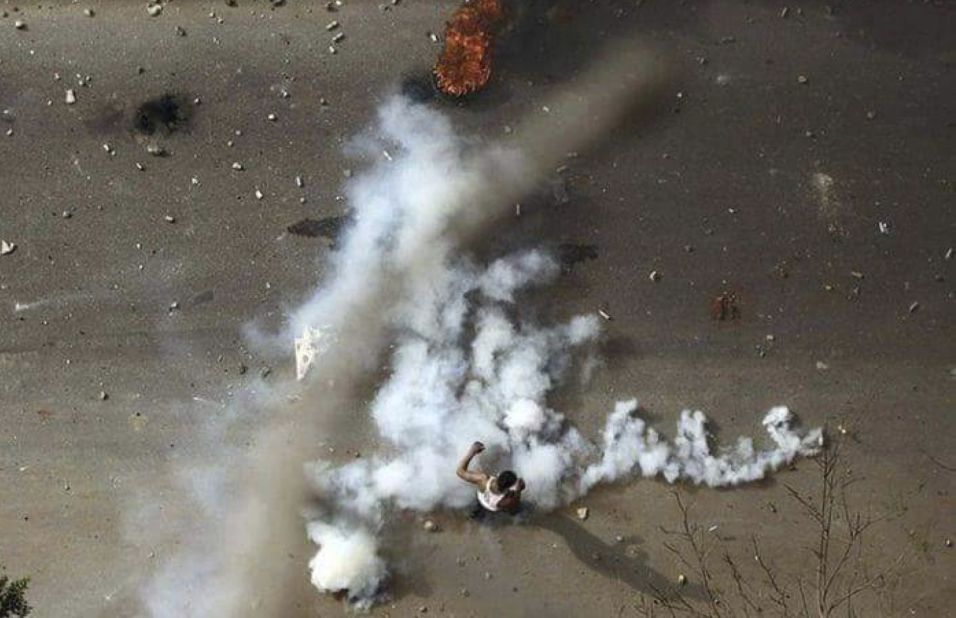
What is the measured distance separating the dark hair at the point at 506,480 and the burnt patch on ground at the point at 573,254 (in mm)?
1587

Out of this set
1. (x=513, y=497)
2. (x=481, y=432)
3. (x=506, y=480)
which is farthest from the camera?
(x=481, y=432)

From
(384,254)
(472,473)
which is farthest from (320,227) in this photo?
(472,473)

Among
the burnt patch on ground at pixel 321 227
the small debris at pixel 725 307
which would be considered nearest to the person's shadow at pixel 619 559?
the small debris at pixel 725 307

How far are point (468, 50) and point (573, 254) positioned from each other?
171cm

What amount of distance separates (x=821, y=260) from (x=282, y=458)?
4240mm

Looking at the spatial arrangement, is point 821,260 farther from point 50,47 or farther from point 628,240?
point 50,47

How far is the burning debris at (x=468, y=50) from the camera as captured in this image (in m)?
6.35

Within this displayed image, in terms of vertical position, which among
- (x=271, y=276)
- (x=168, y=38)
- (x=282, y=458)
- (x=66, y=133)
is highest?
(x=168, y=38)

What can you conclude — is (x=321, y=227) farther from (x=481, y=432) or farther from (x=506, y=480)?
(x=506, y=480)

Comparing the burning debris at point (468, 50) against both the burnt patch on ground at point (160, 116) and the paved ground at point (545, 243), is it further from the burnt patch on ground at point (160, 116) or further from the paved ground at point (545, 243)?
the burnt patch on ground at point (160, 116)

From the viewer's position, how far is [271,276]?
6.34m

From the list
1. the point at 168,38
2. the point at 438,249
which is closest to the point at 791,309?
the point at 438,249

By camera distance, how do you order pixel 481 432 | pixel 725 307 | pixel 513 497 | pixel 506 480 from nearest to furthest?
1. pixel 506 480
2. pixel 513 497
3. pixel 481 432
4. pixel 725 307

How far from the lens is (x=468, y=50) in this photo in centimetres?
635
